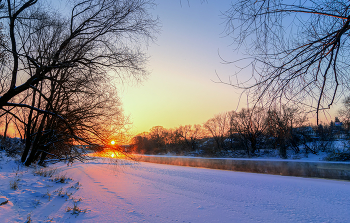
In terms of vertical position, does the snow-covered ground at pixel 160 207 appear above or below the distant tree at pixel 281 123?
below

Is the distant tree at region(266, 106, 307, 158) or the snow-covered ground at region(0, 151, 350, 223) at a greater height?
the distant tree at region(266, 106, 307, 158)

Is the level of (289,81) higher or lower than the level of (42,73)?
lower

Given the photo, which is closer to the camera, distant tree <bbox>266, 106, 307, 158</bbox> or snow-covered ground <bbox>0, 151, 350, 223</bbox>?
distant tree <bbox>266, 106, 307, 158</bbox>

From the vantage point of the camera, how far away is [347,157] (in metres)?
27.8

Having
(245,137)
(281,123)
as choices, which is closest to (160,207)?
(281,123)

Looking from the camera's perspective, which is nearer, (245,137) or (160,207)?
(160,207)

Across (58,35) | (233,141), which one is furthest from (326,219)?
(233,141)

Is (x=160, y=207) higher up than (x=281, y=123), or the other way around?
(x=281, y=123)

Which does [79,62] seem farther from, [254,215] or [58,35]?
[254,215]

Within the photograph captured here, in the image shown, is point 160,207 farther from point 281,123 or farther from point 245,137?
point 245,137

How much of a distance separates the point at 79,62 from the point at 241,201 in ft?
25.9

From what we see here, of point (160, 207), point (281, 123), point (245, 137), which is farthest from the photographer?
point (245, 137)

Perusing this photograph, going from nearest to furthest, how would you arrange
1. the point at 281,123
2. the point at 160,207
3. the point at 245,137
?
the point at 281,123, the point at 160,207, the point at 245,137

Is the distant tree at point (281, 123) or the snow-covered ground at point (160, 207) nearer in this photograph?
the distant tree at point (281, 123)
